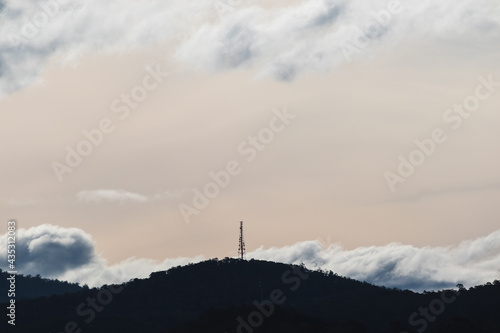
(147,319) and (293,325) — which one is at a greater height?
(147,319)

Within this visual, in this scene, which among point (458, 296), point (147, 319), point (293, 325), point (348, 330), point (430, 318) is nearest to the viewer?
point (348, 330)

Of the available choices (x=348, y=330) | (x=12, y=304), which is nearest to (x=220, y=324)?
(x=348, y=330)

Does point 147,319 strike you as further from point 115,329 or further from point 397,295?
point 397,295

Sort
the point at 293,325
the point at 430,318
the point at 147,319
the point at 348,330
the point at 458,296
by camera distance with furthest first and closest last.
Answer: the point at 147,319, the point at 458,296, the point at 430,318, the point at 293,325, the point at 348,330

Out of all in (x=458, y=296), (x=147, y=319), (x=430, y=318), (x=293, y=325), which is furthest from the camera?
(x=147, y=319)

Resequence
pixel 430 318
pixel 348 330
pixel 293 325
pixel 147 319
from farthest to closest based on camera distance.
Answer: pixel 147 319
pixel 430 318
pixel 293 325
pixel 348 330

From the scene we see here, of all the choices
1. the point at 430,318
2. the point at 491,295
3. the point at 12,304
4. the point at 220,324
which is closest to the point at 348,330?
the point at 220,324

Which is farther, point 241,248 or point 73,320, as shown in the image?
point 241,248

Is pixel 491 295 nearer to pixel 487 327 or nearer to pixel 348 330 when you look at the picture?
pixel 487 327

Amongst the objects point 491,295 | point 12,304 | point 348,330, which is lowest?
point 348,330

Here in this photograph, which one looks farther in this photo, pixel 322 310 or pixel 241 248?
pixel 241 248
